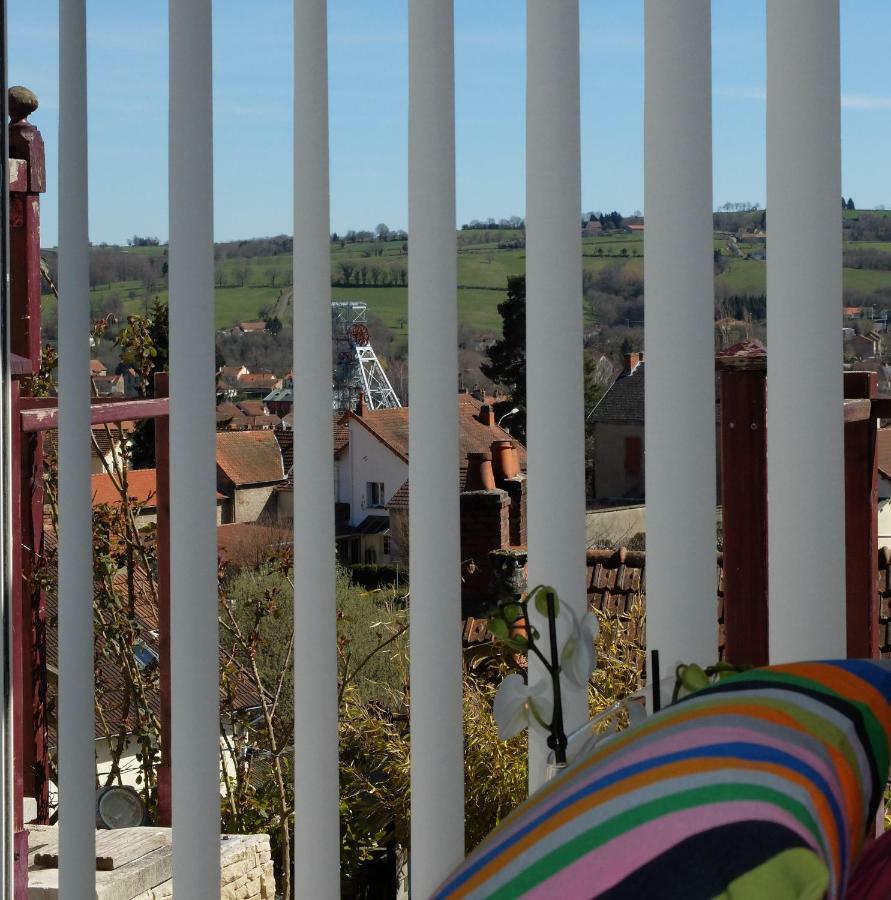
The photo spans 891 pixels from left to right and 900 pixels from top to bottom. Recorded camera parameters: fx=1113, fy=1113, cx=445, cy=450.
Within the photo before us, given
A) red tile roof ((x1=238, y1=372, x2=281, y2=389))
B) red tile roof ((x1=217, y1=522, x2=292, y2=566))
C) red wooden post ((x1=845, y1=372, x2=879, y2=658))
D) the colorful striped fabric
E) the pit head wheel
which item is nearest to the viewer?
the colorful striped fabric

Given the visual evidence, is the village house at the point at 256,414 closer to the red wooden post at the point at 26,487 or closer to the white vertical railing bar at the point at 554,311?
the red wooden post at the point at 26,487

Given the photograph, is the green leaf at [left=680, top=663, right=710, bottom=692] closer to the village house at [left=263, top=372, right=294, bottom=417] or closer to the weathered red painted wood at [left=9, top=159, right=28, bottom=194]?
the village house at [left=263, top=372, right=294, bottom=417]

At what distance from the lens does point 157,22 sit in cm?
167

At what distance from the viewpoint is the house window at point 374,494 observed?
17.8ft

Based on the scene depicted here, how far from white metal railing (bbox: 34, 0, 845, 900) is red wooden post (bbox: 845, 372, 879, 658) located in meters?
0.70

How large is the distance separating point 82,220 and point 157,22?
38 cm

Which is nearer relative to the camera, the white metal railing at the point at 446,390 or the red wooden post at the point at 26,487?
the white metal railing at the point at 446,390

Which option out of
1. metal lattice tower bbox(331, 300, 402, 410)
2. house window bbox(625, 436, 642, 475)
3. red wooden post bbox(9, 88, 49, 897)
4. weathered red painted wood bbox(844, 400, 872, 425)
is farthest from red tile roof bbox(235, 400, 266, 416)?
weathered red painted wood bbox(844, 400, 872, 425)

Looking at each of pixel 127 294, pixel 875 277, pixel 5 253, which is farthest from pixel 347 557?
pixel 5 253

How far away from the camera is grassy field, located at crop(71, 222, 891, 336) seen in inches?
73.4

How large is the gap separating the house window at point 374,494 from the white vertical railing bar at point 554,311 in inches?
156

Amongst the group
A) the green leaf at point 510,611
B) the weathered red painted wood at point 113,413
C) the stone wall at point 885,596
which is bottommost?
the stone wall at point 885,596

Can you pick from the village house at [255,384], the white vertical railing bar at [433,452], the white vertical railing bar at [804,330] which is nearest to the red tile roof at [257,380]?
the village house at [255,384]

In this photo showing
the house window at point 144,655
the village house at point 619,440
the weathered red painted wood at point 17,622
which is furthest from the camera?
the house window at point 144,655
